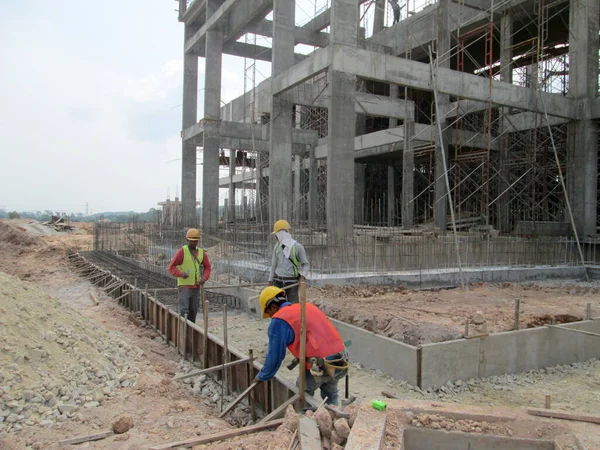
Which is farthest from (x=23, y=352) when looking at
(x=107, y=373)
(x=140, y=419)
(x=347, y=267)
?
(x=347, y=267)

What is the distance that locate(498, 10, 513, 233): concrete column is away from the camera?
1708 cm

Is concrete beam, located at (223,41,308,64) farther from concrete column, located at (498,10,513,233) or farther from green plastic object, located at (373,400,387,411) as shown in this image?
green plastic object, located at (373,400,387,411)

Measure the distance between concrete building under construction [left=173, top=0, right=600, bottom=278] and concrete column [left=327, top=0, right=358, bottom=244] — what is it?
0.11 feet

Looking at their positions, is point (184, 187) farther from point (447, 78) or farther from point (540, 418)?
point (540, 418)

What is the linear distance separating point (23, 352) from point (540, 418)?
484cm

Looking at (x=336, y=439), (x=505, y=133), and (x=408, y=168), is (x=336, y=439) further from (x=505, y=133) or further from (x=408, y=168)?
(x=505, y=133)

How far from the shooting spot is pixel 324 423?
10.7ft

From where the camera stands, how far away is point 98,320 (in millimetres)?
8523

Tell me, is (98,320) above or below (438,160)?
below

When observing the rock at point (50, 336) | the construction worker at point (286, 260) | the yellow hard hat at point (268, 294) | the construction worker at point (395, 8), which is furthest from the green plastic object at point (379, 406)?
the construction worker at point (395, 8)

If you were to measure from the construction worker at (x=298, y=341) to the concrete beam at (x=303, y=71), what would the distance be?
29.9 feet

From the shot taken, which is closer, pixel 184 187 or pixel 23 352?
pixel 23 352

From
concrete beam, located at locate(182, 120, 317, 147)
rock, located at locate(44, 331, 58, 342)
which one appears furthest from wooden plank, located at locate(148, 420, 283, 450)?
concrete beam, located at locate(182, 120, 317, 147)

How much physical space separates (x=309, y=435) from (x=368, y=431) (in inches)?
16.0
